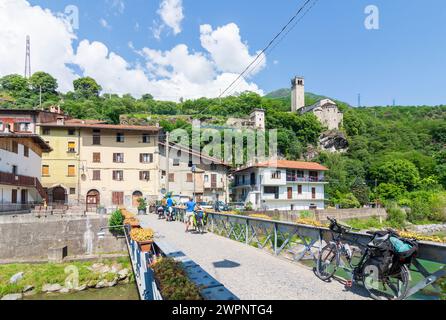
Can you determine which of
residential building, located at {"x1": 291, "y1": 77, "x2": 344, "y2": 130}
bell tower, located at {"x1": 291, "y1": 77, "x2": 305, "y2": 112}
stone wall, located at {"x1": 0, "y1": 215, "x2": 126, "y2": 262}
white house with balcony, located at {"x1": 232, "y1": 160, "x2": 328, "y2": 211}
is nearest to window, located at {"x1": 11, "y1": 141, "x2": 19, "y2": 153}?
stone wall, located at {"x1": 0, "y1": 215, "x2": 126, "y2": 262}

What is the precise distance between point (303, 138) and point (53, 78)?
7698 cm

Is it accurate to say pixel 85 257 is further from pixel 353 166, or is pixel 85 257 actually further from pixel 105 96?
pixel 105 96

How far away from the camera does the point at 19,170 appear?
2794cm

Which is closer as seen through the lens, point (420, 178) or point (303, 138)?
point (420, 178)

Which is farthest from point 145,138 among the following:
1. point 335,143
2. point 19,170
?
point 335,143

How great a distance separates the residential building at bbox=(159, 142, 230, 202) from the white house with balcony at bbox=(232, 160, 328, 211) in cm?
390

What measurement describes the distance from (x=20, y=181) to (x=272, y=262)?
2778 cm

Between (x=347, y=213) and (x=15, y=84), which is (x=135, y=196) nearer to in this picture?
(x=347, y=213)

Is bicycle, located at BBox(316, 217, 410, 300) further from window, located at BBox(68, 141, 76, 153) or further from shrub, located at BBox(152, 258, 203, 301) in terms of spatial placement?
window, located at BBox(68, 141, 76, 153)

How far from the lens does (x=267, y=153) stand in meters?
71.6


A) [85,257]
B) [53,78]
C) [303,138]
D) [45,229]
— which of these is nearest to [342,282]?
[85,257]

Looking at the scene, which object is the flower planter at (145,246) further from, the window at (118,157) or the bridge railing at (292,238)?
the window at (118,157)

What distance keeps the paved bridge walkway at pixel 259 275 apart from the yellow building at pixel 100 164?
94.6 ft

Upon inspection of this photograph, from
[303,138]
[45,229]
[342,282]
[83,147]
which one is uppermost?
[303,138]
